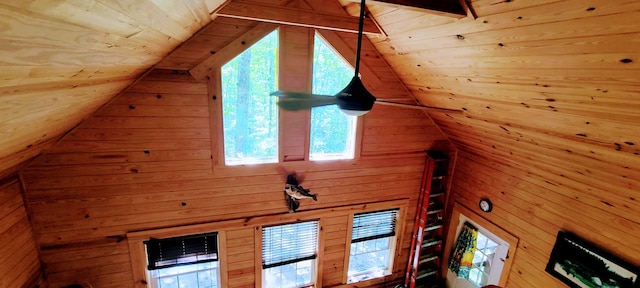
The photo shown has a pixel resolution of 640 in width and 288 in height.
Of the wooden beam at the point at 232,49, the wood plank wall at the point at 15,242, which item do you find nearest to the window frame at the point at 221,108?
the wooden beam at the point at 232,49

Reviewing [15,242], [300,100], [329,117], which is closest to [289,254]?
[329,117]

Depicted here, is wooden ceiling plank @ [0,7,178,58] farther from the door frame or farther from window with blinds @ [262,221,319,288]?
the door frame

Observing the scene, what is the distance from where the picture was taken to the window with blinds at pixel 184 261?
11.9ft

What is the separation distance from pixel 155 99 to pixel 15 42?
2368 mm

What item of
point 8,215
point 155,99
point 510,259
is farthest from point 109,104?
point 510,259

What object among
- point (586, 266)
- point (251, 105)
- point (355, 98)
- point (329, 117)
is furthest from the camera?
point (329, 117)

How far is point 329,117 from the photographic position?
3.86 metres

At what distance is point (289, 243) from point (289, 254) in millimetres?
186

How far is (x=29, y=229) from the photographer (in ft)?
9.96

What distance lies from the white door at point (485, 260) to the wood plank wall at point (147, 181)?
6.87 ft

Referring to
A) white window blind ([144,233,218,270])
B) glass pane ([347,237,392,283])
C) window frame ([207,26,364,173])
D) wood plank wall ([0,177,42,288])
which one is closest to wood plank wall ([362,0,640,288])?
window frame ([207,26,364,173])

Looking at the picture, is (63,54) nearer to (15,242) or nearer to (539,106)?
(15,242)

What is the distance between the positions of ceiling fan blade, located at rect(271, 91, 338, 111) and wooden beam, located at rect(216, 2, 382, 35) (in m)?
1.43

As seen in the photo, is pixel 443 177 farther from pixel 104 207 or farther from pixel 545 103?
pixel 104 207
